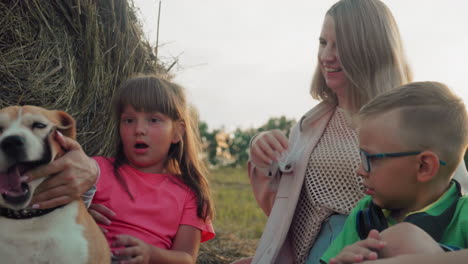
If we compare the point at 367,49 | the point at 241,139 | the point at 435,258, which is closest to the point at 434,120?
the point at 435,258

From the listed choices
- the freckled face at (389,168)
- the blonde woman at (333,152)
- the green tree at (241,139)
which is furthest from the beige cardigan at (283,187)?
the green tree at (241,139)

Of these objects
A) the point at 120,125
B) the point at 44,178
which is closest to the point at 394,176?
the point at 44,178

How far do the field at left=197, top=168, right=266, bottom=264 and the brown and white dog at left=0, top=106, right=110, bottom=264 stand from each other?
5.99 feet

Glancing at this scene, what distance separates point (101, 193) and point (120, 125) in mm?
410

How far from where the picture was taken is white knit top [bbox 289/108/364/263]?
2754 mm

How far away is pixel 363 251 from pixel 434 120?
1.78 ft

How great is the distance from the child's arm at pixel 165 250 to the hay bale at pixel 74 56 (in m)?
1.00

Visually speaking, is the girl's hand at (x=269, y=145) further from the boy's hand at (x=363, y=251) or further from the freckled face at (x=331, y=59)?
the boy's hand at (x=363, y=251)

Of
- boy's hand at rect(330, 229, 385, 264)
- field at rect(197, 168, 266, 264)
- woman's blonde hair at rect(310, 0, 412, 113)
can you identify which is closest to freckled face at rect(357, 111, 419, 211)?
boy's hand at rect(330, 229, 385, 264)

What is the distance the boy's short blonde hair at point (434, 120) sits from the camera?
1.87m

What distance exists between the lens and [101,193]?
8.87 feet

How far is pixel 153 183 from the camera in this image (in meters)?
2.84

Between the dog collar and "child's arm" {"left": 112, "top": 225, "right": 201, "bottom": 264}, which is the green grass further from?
the dog collar

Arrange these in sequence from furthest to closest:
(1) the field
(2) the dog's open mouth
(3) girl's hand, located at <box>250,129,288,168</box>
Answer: (1) the field → (3) girl's hand, located at <box>250,129,288,168</box> → (2) the dog's open mouth
